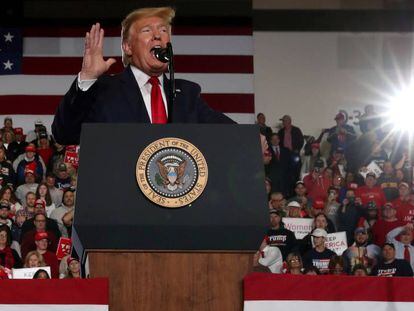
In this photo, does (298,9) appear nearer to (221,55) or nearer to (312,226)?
(221,55)

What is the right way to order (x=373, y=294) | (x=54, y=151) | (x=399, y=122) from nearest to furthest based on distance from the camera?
(x=373, y=294) < (x=54, y=151) < (x=399, y=122)

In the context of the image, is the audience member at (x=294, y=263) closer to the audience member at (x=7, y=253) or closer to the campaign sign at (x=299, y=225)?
the campaign sign at (x=299, y=225)

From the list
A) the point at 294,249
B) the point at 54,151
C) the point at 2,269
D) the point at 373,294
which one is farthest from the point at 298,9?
the point at 373,294

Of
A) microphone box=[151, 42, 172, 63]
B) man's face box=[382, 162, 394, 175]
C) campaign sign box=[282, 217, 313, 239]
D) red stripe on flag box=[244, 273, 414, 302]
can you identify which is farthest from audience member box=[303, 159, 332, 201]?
red stripe on flag box=[244, 273, 414, 302]

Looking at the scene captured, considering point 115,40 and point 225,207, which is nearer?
point 225,207

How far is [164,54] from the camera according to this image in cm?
400

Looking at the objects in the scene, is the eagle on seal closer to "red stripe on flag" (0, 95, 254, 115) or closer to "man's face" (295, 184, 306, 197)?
"man's face" (295, 184, 306, 197)

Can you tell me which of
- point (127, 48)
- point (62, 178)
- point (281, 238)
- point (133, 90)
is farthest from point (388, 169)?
point (133, 90)

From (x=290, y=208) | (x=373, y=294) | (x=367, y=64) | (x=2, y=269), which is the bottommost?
(x=373, y=294)

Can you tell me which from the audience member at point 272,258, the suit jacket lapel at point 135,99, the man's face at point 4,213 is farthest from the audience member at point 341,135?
the suit jacket lapel at point 135,99

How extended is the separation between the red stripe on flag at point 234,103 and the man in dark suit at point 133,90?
1201cm

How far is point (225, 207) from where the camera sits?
3.45 metres

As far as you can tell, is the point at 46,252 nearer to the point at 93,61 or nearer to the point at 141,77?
the point at 141,77

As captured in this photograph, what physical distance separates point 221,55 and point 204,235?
13247 millimetres
